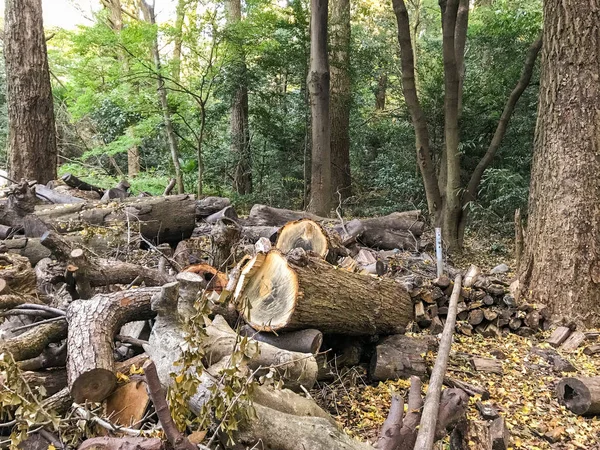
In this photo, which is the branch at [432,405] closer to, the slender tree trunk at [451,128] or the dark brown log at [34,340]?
the dark brown log at [34,340]

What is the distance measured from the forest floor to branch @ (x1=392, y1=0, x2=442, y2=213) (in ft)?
11.5

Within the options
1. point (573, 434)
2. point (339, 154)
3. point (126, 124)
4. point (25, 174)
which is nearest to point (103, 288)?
point (573, 434)

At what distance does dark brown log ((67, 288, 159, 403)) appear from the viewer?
2.05 metres

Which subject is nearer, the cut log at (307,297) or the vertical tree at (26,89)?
the cut log at (307,297)

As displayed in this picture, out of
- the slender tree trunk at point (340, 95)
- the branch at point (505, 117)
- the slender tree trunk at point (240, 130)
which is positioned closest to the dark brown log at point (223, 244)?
the branch at point (505, 117)

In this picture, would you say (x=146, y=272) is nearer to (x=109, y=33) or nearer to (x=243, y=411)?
(x=243, y=411)

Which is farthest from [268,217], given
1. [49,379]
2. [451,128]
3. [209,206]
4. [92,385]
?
[92,385]

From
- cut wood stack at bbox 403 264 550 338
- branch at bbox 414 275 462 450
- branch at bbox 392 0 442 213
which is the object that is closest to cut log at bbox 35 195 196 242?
cut wood stack at bbox 403 264 550 338

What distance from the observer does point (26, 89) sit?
716 centimetres

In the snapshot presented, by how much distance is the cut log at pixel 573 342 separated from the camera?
168 inches

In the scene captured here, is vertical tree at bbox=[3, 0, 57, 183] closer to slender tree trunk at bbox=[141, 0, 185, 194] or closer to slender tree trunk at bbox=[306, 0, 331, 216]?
slender tree trunk at bbox=[141, 0, 185, 194]

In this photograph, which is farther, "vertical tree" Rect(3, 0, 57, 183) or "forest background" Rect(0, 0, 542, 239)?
"forest background" Rect(0, 0, 542, 239)

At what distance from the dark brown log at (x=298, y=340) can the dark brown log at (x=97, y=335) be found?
2.75ft

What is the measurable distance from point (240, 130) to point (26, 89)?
4407 millimetres
